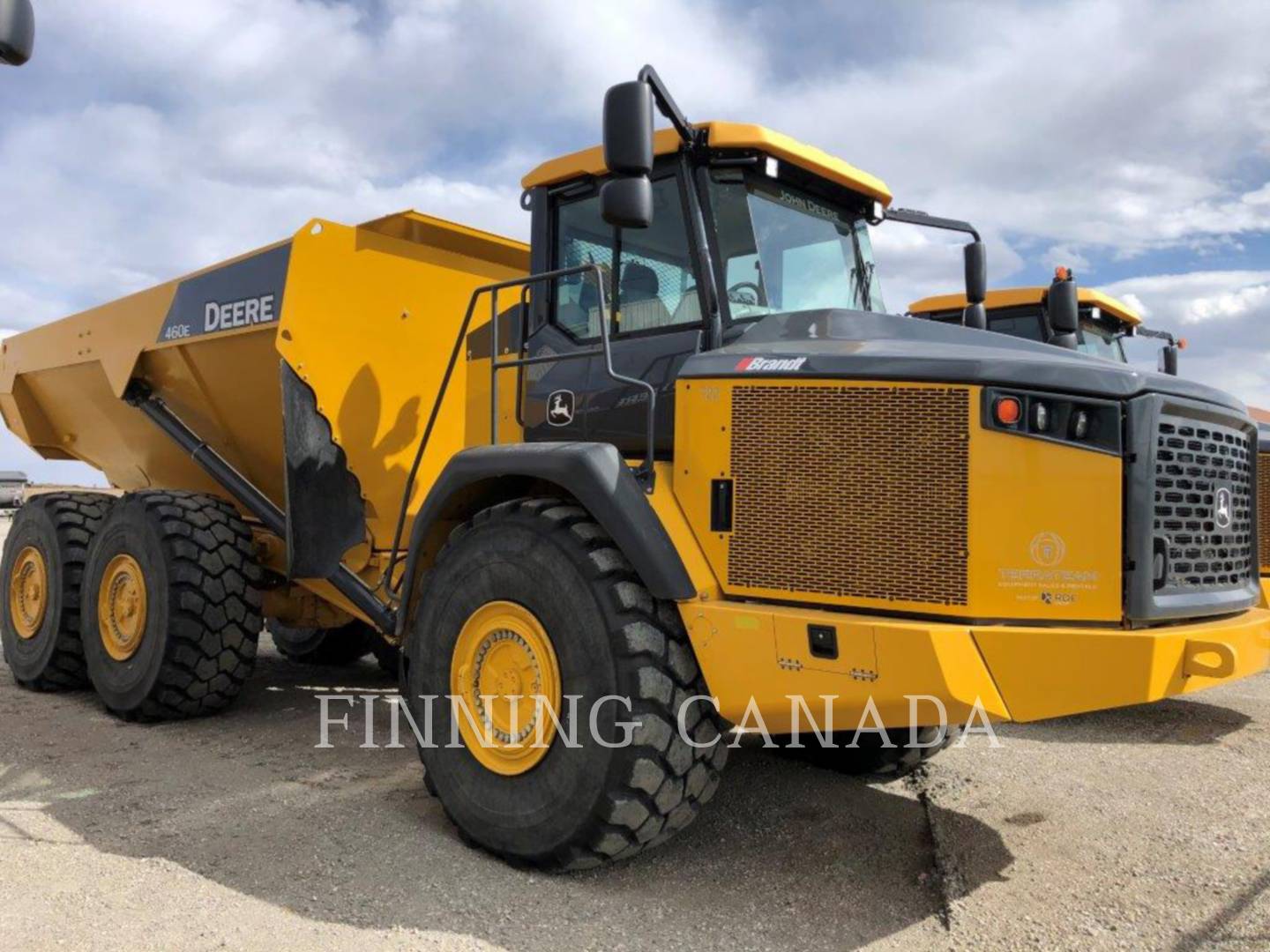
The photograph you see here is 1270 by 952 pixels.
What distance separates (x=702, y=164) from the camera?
12.6ft

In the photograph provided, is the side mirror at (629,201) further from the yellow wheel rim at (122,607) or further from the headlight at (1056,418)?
the yellow wheel rim at (122,607)

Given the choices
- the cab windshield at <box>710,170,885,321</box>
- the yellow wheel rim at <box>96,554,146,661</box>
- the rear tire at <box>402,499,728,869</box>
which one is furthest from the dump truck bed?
the cab windshield at <box>710,170,885,321</box>

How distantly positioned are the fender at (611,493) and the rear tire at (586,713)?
10 cm

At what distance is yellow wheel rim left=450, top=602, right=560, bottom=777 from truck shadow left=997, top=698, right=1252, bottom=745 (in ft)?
10.0

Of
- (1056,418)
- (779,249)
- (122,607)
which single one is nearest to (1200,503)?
(1056,418)

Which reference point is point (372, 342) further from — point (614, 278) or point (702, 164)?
point (702, 164)

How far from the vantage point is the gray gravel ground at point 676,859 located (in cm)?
305

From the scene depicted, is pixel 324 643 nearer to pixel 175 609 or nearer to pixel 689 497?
pixel 175 609

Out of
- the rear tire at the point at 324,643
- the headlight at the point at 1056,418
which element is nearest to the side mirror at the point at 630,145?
the headlight at the point at 1056,418

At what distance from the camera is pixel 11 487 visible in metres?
28.6

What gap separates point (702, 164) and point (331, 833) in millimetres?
2784

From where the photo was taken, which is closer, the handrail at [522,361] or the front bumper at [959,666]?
the front bumper at [959,666]

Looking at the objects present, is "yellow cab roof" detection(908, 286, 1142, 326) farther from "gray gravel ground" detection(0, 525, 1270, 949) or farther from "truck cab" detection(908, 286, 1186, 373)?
"gray gravel ground" detection(0, 525, 1270, 949)

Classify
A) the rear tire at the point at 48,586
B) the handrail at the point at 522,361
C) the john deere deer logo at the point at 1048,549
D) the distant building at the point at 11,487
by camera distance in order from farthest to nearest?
the distant building at the point at 11,487 < the rear tire at the point at 48,586 < the handrail at the point at 522,361 < the john deere deer logo at the point at 1048,549
